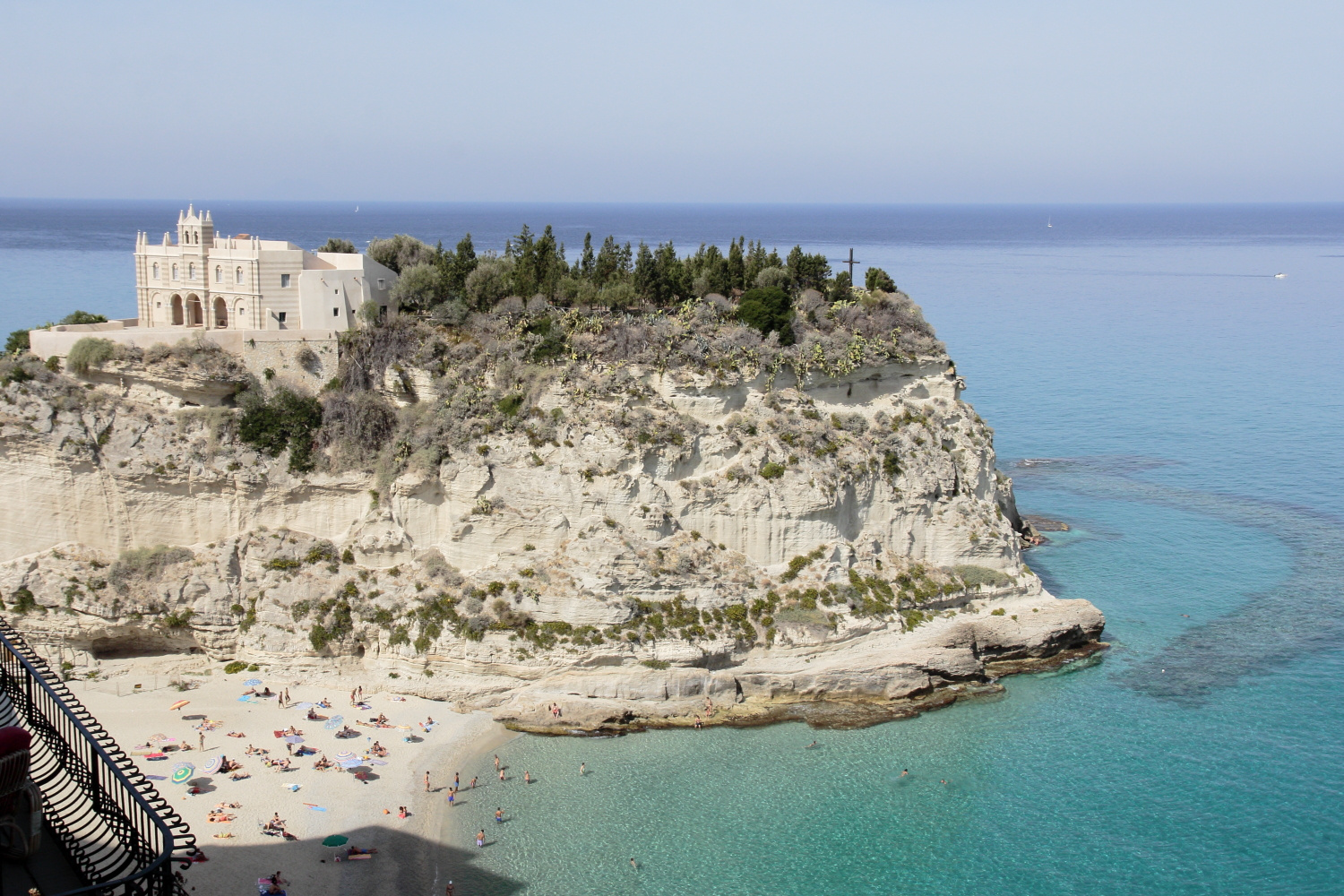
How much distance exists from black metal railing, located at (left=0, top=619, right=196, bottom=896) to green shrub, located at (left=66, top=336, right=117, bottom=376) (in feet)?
67.2

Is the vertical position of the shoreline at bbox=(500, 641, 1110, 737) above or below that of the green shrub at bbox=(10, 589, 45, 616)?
below

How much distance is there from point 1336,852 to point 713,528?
17.3 metres

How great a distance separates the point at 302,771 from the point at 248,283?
16.4 metres

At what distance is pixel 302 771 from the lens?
27359 mm

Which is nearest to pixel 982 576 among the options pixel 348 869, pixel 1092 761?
pixel 1092 761

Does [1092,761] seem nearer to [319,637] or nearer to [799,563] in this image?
[799,563]

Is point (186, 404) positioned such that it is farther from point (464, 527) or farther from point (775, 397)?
point (775, 397)

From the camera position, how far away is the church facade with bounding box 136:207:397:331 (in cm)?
3612

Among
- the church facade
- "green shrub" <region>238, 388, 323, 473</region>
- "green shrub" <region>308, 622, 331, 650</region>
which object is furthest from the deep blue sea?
the church facade

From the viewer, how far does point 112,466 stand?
107 feet

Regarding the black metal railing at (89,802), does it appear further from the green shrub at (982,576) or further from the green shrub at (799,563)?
the green shrub at (982,576)

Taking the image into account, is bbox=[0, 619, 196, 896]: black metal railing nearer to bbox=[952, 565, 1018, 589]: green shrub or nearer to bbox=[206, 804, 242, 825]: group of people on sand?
bbox=[206, 804, 242, 825]: group of people on sand

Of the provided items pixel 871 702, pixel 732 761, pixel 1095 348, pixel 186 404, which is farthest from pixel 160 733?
pixel 1095 348

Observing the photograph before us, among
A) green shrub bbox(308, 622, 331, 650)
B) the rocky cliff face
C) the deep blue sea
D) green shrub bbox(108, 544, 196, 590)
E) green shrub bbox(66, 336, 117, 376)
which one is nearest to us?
Result: the deep blue sea
